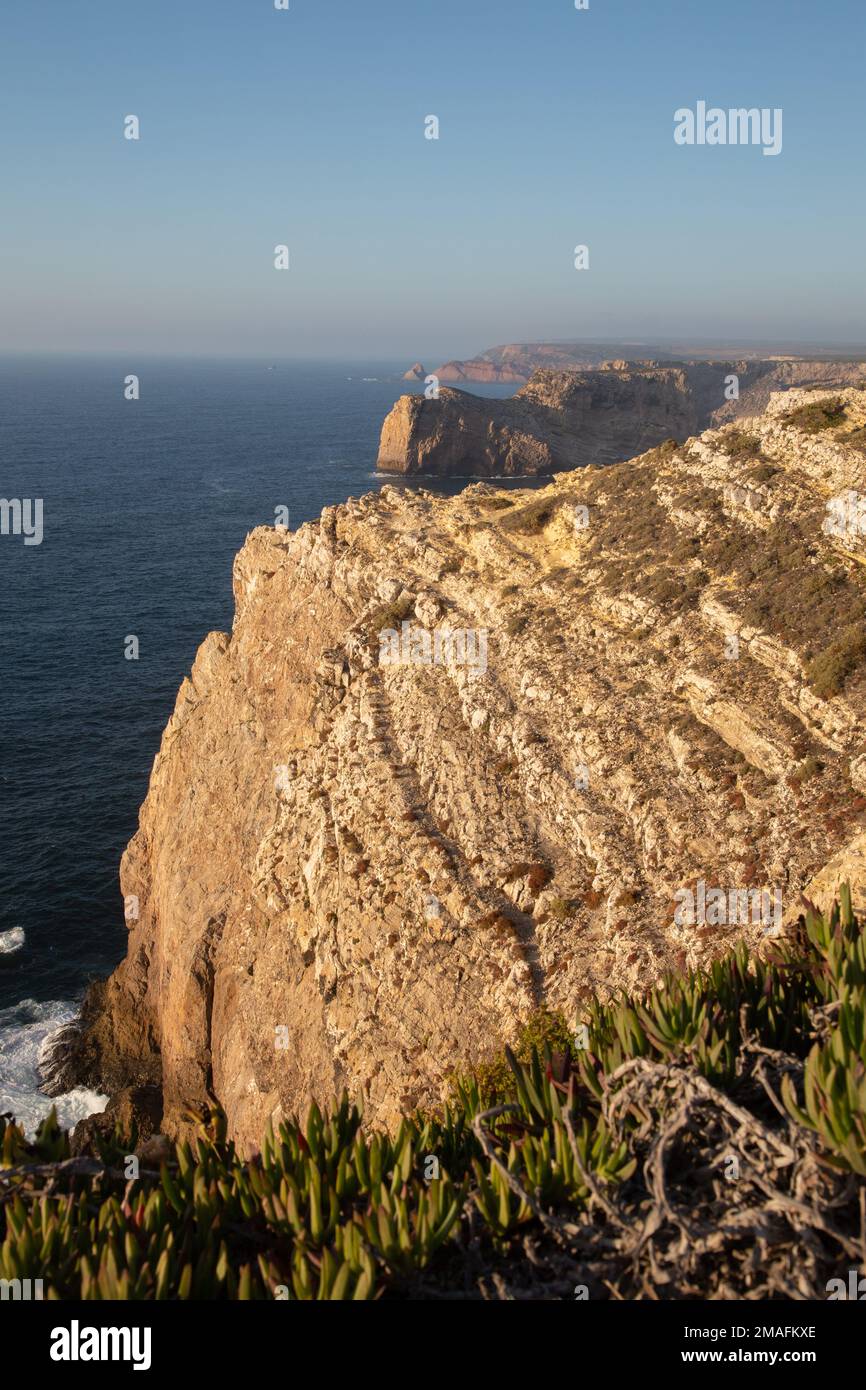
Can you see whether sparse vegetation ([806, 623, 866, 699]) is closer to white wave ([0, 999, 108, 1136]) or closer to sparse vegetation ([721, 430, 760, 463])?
sparse vegetation ([721, 430, 760, 463])

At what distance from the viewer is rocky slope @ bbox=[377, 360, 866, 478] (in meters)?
139

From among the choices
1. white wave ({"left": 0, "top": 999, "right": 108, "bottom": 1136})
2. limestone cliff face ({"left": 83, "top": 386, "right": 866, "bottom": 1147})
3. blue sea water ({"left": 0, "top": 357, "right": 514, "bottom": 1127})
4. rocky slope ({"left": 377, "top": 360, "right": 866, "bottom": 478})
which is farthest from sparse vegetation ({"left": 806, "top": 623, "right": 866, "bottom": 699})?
rocky slope ({"left": 377, "top": 360, "right": 866, "bottom": 478})

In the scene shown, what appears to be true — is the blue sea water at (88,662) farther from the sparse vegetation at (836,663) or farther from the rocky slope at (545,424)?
the sparse vegetation at (836,663)

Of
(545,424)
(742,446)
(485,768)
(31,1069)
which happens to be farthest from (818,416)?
(545,424)

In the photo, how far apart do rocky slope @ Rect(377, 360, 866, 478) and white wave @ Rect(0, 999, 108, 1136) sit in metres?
114

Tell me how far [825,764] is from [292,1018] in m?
14.6

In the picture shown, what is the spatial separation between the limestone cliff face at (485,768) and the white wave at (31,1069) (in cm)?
218

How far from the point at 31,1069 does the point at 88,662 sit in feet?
124

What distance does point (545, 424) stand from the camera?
154375 millimetres

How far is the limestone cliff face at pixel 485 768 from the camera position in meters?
19.1

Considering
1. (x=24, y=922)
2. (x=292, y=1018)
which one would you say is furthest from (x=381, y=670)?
(x=24, y=922)

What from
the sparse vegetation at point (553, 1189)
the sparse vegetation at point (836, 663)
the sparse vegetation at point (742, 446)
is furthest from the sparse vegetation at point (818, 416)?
the sparse vegetation at point (553, 1189)
